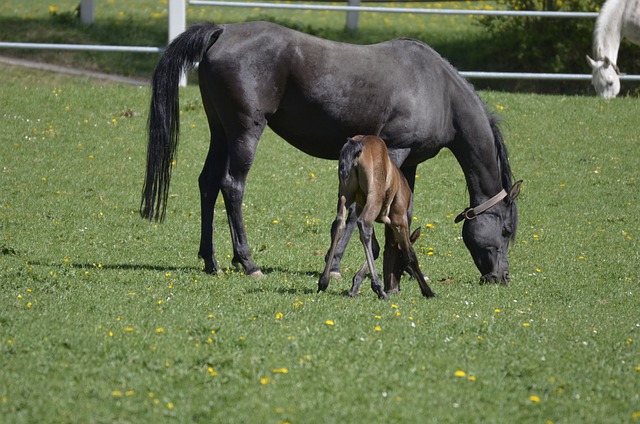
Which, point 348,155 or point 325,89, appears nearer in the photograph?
point 348,155

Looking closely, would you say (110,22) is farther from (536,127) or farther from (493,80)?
A: (536,127)

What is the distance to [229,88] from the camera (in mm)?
8625

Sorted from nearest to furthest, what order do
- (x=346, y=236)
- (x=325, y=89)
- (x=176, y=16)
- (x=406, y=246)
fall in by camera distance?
(x=406, y=246)
(x=346, y=236)
(x=325, y=89)
(x=176, y=16)

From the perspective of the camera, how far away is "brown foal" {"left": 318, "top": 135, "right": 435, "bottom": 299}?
751 cm

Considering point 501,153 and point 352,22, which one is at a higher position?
point 501,153

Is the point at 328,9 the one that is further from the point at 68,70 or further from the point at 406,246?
the point at 406,246

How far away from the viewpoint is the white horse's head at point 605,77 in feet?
55.2

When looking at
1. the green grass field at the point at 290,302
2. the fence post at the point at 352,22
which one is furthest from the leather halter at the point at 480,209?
the fence post at the point at 352,22

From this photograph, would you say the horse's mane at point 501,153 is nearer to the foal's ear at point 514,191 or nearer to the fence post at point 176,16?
the foal's ear at point 514,191

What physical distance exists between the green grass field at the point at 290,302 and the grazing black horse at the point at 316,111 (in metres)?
0.68

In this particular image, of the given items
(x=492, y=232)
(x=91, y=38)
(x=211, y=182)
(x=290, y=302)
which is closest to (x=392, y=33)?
(x=91, y=38)

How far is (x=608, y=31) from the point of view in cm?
1686

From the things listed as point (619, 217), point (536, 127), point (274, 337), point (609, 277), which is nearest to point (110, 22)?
point (536, 127)

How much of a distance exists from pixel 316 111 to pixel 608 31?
9823mm
